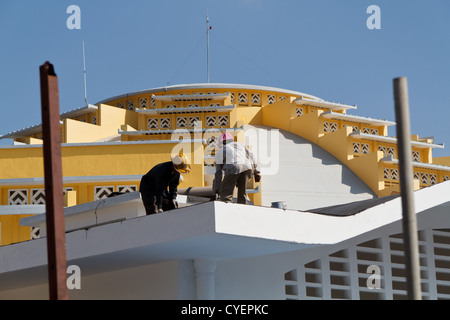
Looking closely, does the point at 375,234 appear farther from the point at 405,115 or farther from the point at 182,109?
the point at 182,109

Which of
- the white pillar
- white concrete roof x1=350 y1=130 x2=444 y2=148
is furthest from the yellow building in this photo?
the white pillar

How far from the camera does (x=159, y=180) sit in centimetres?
967

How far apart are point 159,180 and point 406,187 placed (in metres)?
4.93

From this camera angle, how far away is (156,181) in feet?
31.8

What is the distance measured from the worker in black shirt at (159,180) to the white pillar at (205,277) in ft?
2.93

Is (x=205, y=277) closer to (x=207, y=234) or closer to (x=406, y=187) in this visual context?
(x=207, y=234)

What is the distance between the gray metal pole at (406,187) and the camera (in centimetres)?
507

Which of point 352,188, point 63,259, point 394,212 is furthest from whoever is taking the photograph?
point 352,188

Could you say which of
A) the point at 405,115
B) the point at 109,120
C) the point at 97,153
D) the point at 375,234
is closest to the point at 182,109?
the point at 109,120

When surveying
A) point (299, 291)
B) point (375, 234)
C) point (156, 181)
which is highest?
point (156, 181)

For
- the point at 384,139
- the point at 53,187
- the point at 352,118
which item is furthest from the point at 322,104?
the point at 53,187

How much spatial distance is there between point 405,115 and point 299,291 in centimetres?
590

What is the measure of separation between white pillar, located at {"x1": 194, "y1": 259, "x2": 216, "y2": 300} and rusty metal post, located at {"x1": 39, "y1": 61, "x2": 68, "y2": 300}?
4.38 m

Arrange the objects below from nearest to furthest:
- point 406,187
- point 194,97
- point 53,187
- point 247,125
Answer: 1. point 406,187
2. point 53,187
3. point 247,125
4. point 194,97
